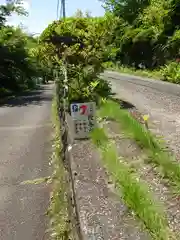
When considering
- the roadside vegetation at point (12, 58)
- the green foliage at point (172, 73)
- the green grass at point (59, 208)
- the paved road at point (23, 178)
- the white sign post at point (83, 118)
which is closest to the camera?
the green grass at point (59, 208)

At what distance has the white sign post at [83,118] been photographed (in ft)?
25.9

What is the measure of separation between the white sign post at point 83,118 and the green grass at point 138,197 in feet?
5.54

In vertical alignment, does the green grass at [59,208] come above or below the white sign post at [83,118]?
below

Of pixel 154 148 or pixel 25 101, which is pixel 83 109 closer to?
pixel 154 148

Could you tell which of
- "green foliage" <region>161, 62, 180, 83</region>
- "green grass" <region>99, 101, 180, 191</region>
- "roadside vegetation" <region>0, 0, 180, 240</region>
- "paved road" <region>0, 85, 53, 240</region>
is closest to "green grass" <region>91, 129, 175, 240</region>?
"roadside vegetation" <region>0, 0, 180, 240</region>

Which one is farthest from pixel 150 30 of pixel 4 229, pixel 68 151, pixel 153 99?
pixel 4 229

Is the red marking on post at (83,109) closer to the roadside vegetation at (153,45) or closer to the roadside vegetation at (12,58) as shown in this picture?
the roadside vegetation at (153,45)

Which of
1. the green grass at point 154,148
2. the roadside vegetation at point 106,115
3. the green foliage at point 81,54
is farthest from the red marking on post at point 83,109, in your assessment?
the green foliage at point 81,54

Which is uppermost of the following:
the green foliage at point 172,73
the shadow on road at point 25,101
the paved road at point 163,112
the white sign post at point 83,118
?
the white sign post at point 83,118

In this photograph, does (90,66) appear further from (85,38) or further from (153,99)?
(153,99)

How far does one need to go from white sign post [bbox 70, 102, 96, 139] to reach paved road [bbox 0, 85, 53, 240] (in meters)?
0.94

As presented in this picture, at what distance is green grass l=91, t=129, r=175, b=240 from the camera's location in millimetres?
3600

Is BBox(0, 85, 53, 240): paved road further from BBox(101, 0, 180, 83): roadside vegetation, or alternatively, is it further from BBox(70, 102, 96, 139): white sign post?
BBox(101, 0, 180, 83): roadside vegetation

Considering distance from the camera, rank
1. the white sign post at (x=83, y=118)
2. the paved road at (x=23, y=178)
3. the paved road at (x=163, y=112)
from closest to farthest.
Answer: the paved road at (x=23, y=178)
the white sign post at (x=83, y=118)
the paved road at (x=163, y=112)
